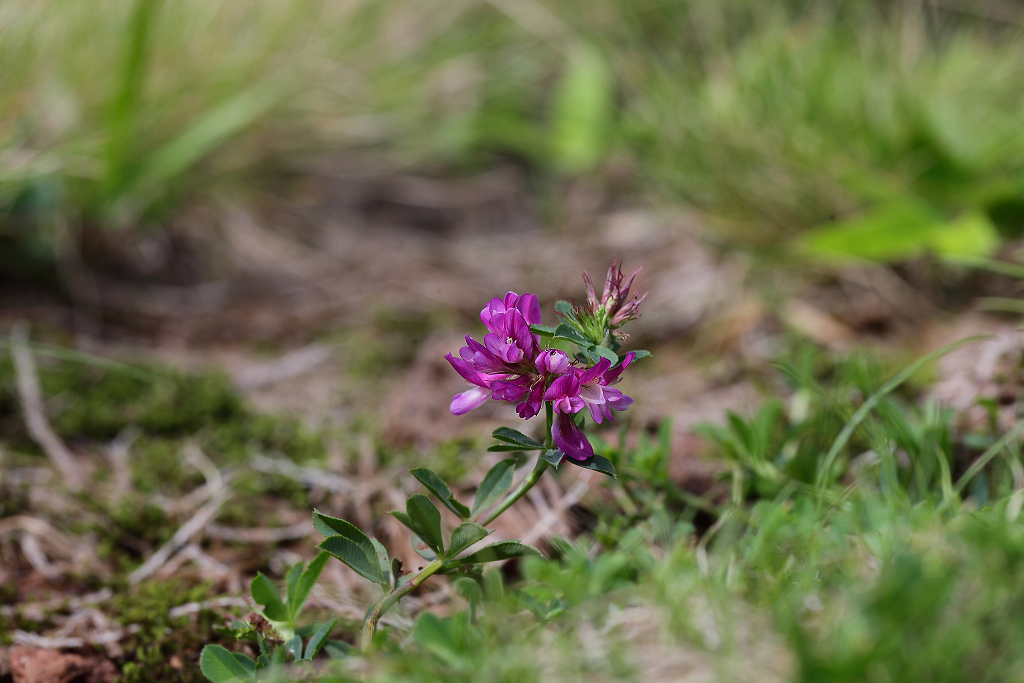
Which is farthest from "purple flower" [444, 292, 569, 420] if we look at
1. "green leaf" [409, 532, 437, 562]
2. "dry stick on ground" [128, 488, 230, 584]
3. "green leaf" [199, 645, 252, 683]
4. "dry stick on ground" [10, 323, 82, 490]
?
"dry stick on ground" [10, 323, 82, 490]

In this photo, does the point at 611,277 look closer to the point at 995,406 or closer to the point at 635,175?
the point at 995,406

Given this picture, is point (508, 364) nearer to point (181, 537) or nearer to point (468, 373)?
point (468, 373)

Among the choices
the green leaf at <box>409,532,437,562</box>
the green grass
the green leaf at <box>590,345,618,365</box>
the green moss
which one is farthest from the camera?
the green moss

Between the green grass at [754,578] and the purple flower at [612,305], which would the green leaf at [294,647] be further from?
the purple flower at [612,305]

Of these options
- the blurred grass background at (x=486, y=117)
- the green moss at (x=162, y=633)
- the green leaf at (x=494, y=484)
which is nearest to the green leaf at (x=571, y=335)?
the green leaf at (x=494, y=484)

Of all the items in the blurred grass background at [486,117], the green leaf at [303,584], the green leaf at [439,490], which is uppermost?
the blurred grass background at [486,117]

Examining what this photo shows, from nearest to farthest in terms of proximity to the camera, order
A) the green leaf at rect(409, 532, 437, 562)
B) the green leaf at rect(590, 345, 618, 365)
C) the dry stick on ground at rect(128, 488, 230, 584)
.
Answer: the green leaf at rect(590, 345, 618, 365), the green leaf at rect(409, 532, 437, 562), the dry stick on ground at rect(128, 488, 230, 584)

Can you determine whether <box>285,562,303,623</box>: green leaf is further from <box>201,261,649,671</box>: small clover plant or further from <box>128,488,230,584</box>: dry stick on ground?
<box>128,488,230,584</box>: dry stick on ground
